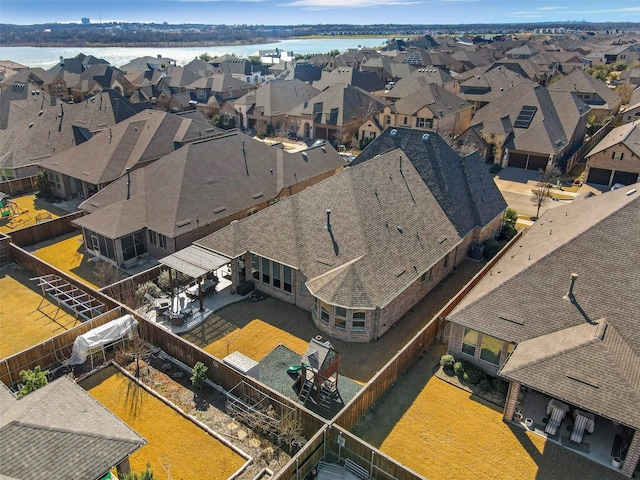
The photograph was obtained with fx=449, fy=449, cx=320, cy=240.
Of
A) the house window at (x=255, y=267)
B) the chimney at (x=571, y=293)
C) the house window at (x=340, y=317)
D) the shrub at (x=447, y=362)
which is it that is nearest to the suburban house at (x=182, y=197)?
the house window at (x=255, y=267)

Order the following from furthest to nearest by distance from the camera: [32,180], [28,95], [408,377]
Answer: [28,95], [32,180], [408,377]

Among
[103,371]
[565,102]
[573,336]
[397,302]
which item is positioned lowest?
[103,371]

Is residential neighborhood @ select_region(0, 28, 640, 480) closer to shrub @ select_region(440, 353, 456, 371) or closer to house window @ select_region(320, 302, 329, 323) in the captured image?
house window @ select_region(320, 302, 329, 323)

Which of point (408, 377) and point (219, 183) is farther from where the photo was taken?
point (219, 183)

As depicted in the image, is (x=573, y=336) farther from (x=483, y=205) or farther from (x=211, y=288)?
(x=211, y=288)

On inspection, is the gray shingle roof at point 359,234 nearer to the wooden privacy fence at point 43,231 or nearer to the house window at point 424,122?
the wooden privacy fence at point 43,231

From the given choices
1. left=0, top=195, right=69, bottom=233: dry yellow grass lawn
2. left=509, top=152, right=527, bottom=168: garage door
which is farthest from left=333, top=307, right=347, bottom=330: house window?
left=509, top=152, right=527, bottom=168: garage door

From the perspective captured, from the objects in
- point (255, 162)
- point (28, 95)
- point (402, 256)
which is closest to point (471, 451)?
point (402, 256)
